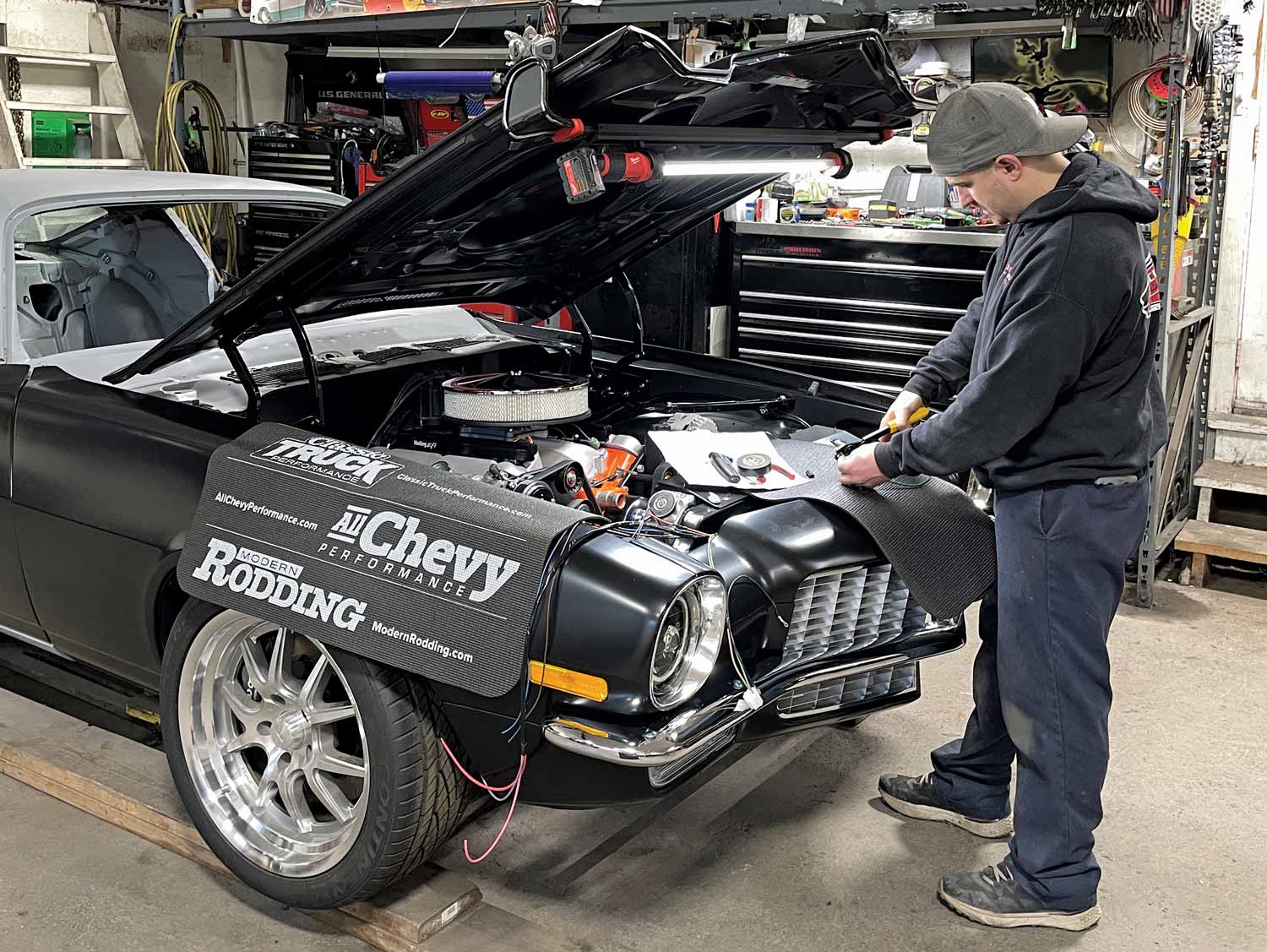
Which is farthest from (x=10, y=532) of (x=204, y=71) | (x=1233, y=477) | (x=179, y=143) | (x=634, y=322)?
(x=204, y=71)

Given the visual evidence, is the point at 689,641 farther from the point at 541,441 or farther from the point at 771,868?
the point at 541,441

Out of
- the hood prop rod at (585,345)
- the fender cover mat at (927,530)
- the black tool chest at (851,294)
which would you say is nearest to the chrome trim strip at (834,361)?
the black tool chest at (851,294)

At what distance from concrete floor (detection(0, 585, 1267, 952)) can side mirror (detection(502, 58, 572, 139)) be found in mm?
1398

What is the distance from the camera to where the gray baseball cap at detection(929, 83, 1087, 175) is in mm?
2100

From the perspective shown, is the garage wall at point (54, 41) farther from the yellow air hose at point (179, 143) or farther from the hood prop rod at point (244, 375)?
the hood prop rod at point (244, 375)

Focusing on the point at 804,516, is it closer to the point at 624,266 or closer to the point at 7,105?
the point at 624,266

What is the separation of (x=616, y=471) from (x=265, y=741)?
93 cm

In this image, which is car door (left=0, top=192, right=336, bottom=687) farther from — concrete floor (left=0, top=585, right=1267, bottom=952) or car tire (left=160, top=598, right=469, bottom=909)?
concrete floor (left=0, top=585, right=1267, bottom=952)

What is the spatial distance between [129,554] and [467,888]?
0.90 meters

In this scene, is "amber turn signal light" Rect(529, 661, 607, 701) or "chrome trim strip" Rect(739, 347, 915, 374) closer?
"amber turn signal light" Rect(529, 661, 607, 701)

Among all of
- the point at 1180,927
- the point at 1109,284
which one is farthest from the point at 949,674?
the point at 1109,284

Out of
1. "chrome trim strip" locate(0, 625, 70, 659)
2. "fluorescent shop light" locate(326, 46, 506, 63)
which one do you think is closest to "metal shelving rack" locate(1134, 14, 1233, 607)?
"chrome trim strip" locate(0, 625, 70, 659)

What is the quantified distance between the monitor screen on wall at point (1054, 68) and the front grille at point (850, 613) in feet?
11.9

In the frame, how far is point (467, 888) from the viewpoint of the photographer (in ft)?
7.34
